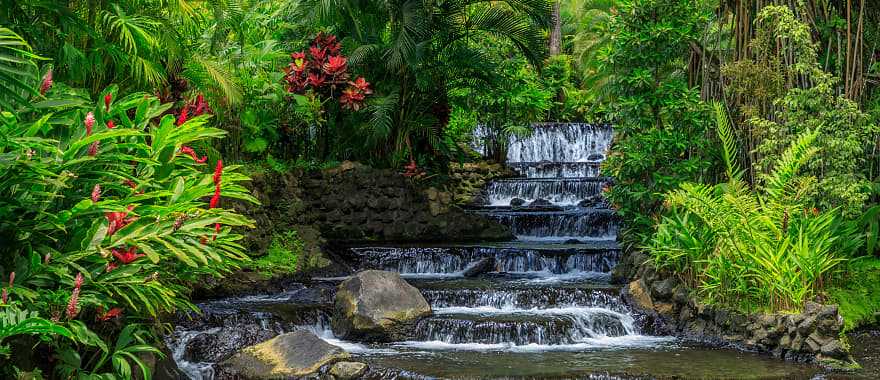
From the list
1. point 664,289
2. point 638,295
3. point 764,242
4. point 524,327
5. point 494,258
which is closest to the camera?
point 764,242

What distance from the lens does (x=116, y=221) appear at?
4594 mm

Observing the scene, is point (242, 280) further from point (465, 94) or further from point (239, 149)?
point (465, 94)

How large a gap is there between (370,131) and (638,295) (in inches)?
204

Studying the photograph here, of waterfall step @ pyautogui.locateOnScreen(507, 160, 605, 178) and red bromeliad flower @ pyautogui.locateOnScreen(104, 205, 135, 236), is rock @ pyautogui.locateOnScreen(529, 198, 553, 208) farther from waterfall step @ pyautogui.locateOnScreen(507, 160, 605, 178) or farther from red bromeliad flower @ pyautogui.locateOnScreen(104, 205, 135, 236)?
red bromeliad flower @ pyautogui.locateOnScreen(104, 205, 135, 236)

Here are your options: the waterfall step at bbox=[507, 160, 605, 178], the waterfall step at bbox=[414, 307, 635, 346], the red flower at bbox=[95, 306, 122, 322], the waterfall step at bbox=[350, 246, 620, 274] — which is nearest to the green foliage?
the waterfall step at bbox=[350, 246, 620, 274]

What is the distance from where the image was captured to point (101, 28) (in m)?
7.47

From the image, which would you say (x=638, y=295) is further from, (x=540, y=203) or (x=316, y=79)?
(x=540, y=203)

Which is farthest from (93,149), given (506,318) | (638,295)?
(638,295)

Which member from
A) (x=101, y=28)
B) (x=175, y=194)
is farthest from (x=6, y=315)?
(x=101, y=28)

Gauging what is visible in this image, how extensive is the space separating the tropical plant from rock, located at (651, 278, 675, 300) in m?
0.18

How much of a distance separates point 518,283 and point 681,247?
6.82 feet

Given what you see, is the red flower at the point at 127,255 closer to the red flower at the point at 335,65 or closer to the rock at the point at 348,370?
the rock at the point at 348,370

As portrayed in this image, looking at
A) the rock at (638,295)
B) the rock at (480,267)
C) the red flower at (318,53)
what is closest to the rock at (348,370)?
the rock at (638,295)

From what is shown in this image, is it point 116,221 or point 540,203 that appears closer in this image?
point 116,221
